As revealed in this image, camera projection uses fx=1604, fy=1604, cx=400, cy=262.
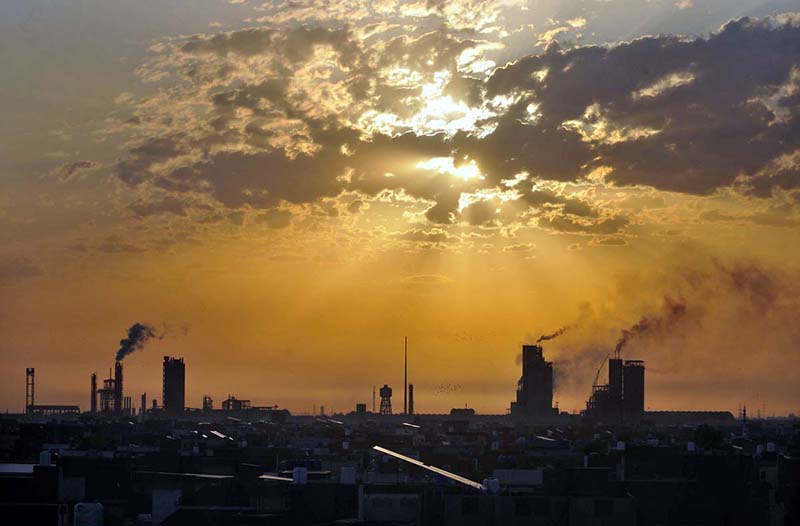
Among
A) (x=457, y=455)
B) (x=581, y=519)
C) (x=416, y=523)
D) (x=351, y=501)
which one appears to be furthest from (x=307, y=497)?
(x=457, y=455)

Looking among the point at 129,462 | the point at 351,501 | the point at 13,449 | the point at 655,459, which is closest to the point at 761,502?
the point at 655,459

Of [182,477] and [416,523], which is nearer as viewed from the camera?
[416,523]

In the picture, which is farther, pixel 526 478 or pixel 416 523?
pixel 526 478

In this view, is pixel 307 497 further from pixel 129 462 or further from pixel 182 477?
pixel 129 462

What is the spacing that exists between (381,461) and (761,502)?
31.9m

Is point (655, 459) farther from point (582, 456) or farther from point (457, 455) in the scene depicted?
point (457, 455)

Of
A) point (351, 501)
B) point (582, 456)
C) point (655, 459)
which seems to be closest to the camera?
point (351, 501)

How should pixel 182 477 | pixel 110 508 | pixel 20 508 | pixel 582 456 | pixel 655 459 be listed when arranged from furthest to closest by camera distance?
pixel 582 456 → pixel 655 459 → pixel 182 477 → pixel 110 508 → pixel 20 508

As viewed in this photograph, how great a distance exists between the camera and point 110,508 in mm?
81125

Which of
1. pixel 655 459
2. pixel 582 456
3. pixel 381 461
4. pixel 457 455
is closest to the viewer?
pixel 655 459

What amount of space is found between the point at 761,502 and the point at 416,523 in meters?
24.4

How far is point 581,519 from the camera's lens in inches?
2852

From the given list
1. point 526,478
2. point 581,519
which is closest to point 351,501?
point 581,519

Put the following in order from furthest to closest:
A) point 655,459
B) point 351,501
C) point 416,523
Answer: point 655,459, point 351,501, point 416,523
